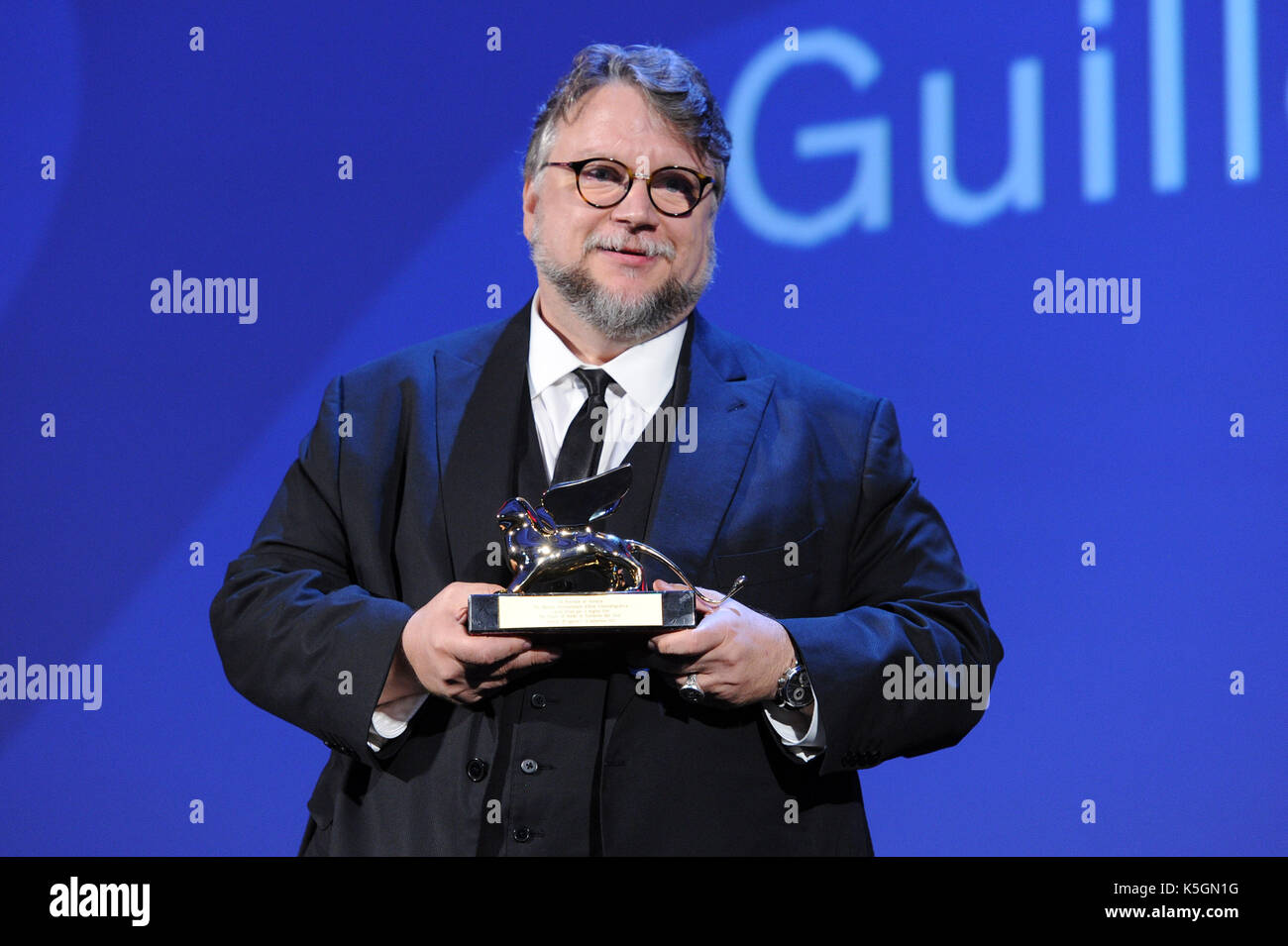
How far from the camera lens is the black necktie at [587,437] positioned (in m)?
2.23

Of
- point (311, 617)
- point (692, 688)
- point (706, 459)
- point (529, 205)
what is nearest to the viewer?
point (692, 688)

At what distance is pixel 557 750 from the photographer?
2.07 metres

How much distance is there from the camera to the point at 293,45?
121 inches

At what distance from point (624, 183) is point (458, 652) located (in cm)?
89

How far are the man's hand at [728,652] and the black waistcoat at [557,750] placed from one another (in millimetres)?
82

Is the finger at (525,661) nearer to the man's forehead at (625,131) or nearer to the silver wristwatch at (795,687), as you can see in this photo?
the silver wristwatch at (795,687)

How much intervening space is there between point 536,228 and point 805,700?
0.99 meters

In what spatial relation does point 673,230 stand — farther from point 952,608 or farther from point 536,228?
point 952,608

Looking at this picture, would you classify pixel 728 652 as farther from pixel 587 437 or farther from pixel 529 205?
pixel 529 205

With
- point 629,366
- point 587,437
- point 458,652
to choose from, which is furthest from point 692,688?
point 629,366

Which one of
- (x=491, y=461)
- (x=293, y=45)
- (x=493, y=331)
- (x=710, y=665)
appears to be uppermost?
(x=293, y=45)

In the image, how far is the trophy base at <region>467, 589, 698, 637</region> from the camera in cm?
188

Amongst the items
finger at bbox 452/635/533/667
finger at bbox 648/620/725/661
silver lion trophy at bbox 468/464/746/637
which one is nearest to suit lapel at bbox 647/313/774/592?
silver lion trophy at bbox 468/464/746/637
